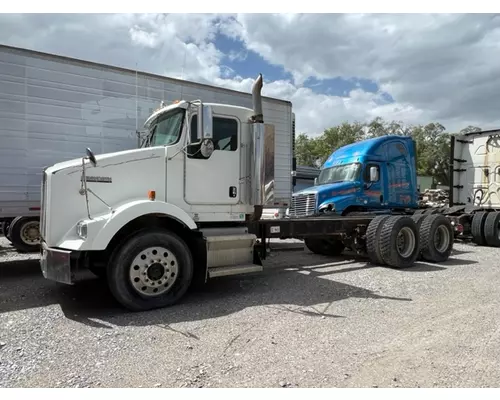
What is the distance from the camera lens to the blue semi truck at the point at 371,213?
7.91 m

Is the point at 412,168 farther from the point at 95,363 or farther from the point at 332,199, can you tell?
the point at 95,363

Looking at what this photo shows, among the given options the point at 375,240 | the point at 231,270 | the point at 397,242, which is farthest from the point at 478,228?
the point at 231,270

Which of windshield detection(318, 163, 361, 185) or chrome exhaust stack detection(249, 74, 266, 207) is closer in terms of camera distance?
chrome exhaust stack detection(249, 74, 266, 207)

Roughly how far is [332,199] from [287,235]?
11.7 ft

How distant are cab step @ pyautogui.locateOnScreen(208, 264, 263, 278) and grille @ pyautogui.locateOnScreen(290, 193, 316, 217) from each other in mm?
4399

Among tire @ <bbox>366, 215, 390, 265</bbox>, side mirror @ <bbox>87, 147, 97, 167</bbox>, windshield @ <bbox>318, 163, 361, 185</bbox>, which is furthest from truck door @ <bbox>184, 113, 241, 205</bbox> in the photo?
windshield @ <bbox>318, 163, 361, 185</bbox>

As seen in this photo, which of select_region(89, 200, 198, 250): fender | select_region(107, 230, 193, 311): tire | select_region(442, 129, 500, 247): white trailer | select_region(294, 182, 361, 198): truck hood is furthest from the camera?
select_region(442, 129, 500, 247): white trailer

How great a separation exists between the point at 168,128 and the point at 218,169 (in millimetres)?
935

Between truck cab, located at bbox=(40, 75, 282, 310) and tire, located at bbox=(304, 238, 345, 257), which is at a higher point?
truck cab, located at bbox=(40, 75, 282, 310)

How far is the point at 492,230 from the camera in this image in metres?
11.8

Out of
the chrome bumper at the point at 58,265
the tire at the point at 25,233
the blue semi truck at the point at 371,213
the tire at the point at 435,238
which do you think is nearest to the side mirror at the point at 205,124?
the blue semi truck at the point at 371,213

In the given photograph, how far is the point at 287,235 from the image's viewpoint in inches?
277

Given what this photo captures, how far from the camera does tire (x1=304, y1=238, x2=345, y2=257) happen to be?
32.1 feet

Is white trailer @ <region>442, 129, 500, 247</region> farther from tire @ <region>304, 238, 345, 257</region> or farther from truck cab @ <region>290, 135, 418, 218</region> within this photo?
tire @ <region>304, 238, 345, 257</region>
